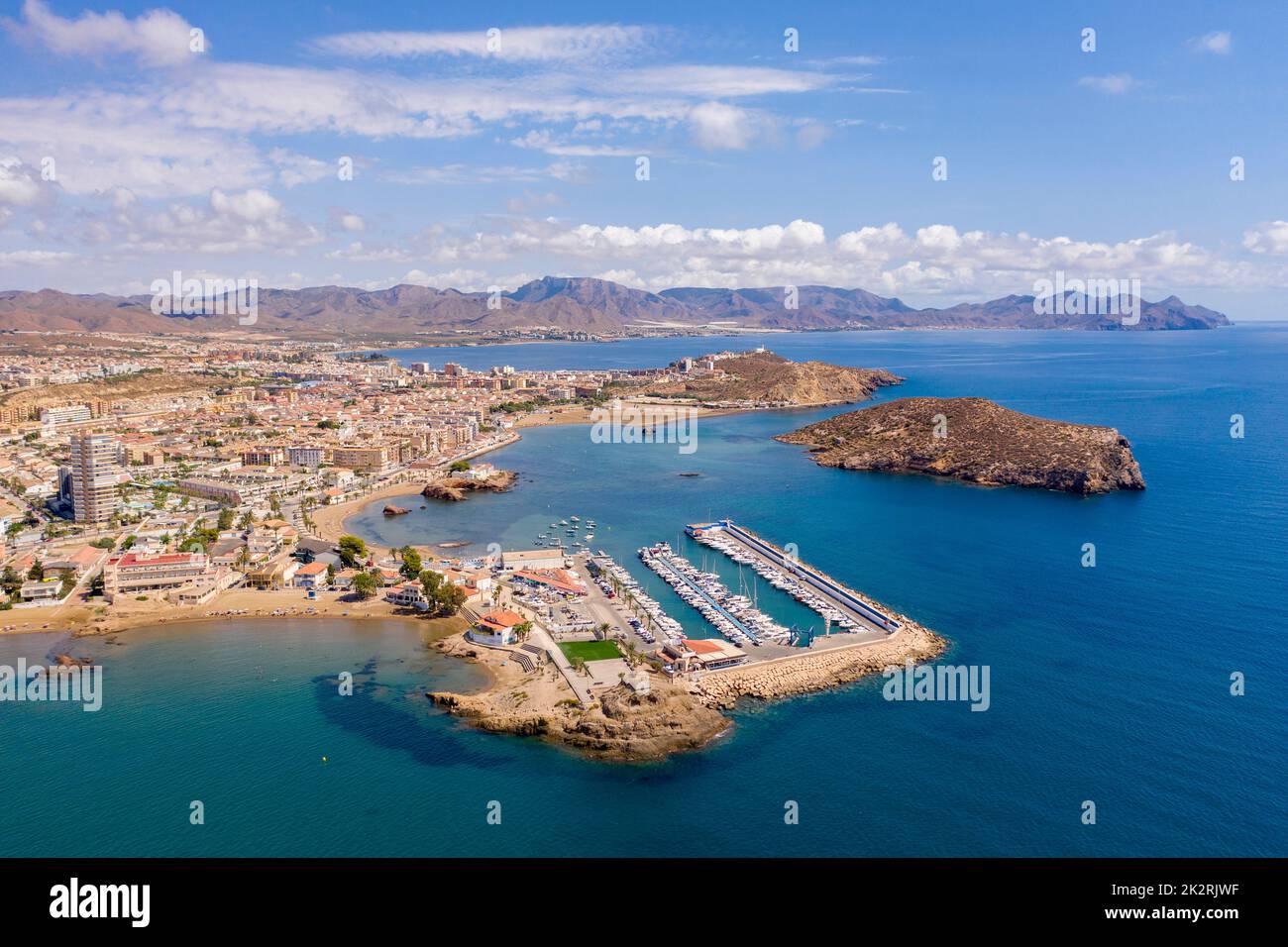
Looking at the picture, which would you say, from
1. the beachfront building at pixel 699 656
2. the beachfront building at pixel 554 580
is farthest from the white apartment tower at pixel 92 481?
the beachfront building at pixel 699 656

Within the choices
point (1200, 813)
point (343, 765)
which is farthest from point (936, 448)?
point (343, 765)

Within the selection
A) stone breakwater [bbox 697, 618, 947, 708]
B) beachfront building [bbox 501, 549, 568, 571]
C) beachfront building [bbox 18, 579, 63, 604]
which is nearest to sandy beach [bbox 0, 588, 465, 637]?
beachfront building [bbox 18, 579, 63, 604]

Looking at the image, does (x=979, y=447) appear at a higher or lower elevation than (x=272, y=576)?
higher

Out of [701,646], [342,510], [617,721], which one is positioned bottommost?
[617,721]

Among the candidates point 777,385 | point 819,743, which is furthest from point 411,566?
point 777,385

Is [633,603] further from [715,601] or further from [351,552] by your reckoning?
[351,552]

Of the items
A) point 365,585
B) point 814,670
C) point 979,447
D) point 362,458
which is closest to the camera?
point 814,670

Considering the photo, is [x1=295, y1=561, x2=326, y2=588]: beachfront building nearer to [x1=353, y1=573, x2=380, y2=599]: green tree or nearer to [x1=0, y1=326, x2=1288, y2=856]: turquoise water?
[x1=353, y1=573, x2=380, y2=599]: green tree

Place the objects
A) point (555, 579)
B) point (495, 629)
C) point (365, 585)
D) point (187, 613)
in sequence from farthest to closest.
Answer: point (555, 579) → point (365, 585) → point (187, 613) → point (495, 629)
